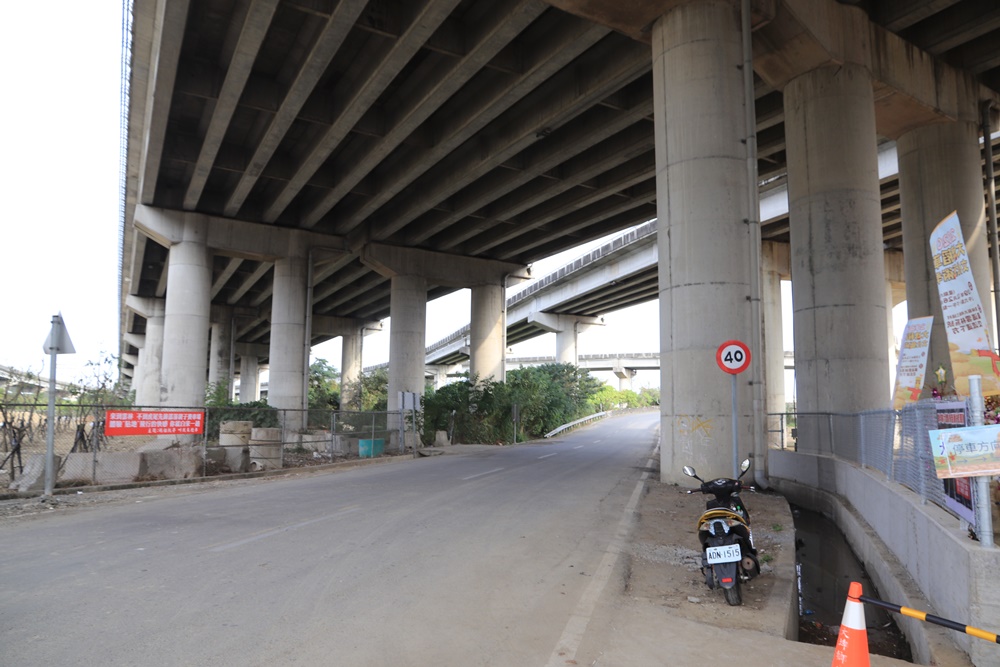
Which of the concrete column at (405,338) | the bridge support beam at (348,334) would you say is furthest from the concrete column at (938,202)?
the bridge support beam at (348,334)

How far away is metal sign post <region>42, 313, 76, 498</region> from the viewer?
11406 millimetres

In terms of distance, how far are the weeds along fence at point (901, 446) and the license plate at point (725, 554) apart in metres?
1.72

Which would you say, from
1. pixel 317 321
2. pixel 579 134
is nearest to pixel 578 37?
pixel 579 134

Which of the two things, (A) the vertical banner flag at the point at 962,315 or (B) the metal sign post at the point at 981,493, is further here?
(A) the vertical banner flag at the point at 962,315

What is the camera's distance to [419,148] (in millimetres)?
23688

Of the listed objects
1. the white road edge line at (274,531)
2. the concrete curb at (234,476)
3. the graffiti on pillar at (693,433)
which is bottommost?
the concrete curb at (234,476)

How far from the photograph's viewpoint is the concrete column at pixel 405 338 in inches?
1332

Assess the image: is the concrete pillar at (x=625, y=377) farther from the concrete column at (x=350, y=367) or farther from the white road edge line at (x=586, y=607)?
the white road edge line at (x=586, y=607)

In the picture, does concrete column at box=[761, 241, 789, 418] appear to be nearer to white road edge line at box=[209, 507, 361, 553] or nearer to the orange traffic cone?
white road edge line at box=[209, 507, 361, 553]

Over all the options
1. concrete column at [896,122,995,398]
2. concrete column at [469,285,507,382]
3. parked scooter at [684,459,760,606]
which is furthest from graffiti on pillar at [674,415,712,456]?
concrete column at [469,285,507,382]

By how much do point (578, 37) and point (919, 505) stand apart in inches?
547

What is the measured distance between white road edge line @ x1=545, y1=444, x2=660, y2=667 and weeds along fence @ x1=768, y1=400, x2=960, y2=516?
3.03 metres

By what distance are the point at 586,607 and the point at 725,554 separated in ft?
4.30

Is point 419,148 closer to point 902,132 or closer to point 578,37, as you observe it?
point 578,37
